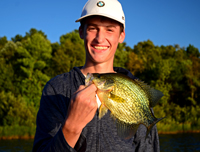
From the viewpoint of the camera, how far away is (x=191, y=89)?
149ft

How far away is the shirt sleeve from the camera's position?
2.19 metres

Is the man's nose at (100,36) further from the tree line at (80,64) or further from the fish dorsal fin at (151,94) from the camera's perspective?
the tree line at (80,64)

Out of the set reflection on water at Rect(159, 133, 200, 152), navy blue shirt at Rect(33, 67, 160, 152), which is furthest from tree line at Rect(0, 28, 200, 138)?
navy blue shirt at Rect(33, 67, 160, 152)

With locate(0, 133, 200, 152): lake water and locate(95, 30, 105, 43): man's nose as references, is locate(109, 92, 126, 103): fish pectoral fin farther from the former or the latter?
locate(0, 133, 200, 152): lake water

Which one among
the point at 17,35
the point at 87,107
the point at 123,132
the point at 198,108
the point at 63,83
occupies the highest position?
the point at 17,35

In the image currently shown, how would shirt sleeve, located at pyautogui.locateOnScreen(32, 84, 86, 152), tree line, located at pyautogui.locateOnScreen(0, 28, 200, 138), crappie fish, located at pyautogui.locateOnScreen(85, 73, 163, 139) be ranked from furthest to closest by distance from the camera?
tree line, located at pyautogui.locateOnScreen(0, 28, 200, 138) → crappie fish, located at pyautogui.locateOnScreen(85, 73, 163, 139) → shirt sleeve, located at pyautogui.locateOnScreen(32, 84, 86, 152)

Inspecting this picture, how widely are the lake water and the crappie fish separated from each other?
3147 cm

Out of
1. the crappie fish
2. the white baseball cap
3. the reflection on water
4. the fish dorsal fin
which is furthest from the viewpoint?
the reflection on water

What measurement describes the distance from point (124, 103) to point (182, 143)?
37616 mm

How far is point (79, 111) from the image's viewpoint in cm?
210

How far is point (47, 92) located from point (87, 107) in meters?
1.03


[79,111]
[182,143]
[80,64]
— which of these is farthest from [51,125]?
[80,64]

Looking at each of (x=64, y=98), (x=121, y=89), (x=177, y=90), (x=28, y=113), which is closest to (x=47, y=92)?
(x=64, y=98)

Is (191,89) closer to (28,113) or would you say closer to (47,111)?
(28,113)
